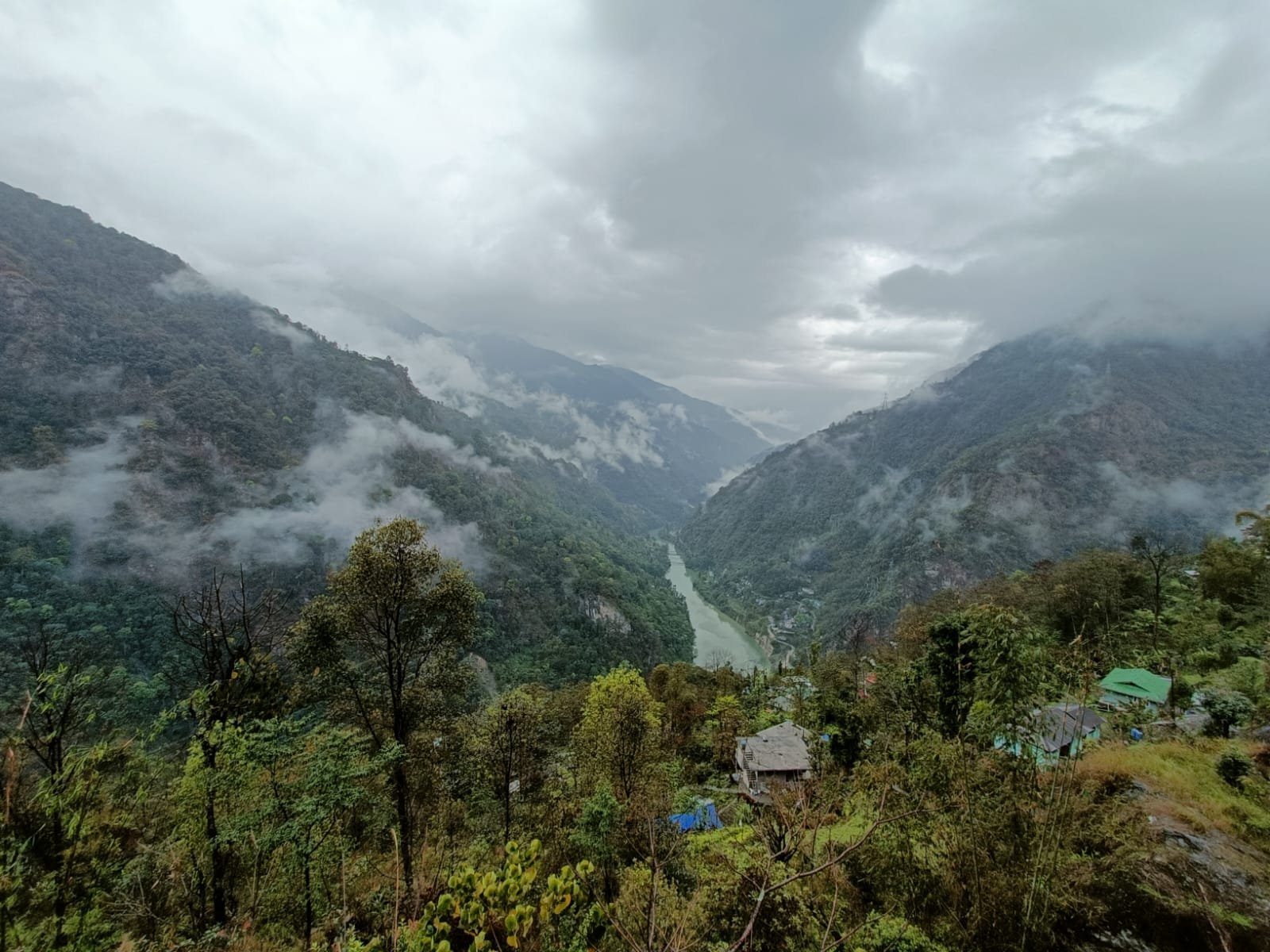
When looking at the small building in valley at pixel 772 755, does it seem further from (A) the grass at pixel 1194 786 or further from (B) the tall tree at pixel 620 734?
(A) the grass at pixel 1194 786

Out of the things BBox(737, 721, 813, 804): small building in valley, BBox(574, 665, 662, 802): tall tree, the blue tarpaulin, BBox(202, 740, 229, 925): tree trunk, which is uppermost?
BBox(202, 740, 229, 925): tree trunk

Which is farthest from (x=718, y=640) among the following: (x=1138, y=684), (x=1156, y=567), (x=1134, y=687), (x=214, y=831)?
(x=214, y=831)

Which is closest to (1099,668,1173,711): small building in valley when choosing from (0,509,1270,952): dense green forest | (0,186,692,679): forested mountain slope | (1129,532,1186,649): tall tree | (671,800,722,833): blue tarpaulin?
(0,509,1270,952): dense green forest

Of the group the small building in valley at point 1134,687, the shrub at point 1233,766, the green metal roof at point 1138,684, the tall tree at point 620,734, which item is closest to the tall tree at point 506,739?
the tall tree at point 620,734

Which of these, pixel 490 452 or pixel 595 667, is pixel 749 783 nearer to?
pixel 595 667

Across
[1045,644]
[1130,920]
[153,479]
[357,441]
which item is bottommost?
[153,479]

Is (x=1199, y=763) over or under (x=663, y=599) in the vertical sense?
over

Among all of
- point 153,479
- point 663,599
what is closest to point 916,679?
point 663,599

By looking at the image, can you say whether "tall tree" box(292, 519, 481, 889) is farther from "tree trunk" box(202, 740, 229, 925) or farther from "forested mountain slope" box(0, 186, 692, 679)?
"forested mountain slope" box(0, 186, 692, 679)
